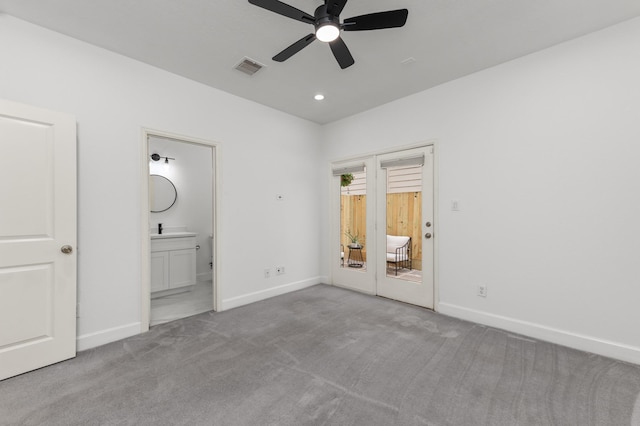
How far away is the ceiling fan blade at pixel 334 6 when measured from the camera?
1.77m

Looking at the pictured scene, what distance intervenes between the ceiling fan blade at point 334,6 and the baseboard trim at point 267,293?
3307mm

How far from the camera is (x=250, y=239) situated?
3.84 metres

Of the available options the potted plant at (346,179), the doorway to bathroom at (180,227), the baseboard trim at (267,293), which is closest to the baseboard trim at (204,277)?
the doorway to bathroom at (180,227)

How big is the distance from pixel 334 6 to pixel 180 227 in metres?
4.44

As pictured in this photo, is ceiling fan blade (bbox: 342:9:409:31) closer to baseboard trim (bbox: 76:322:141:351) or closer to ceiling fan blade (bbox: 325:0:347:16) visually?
ceiling fan blade (bbox: 325:0:347:16)

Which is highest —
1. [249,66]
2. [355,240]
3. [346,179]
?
[249,66]

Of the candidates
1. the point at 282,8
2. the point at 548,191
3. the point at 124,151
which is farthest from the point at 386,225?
the point at 124,151

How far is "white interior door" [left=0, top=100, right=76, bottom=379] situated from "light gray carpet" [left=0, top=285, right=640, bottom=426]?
0.70ft

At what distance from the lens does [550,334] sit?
Answer: 8.64 ft

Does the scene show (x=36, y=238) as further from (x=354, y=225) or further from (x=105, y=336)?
(x=354, y=225)

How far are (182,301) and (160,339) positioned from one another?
1.26 metres

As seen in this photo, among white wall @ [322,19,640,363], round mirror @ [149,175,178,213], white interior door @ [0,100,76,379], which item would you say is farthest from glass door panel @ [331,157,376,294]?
white interior door @ [0,100,76,379]

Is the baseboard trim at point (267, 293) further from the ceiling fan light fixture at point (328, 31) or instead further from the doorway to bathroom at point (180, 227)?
the ceiling fan light fixture at point (328, 31)

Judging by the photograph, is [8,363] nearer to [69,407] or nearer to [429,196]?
[69,407]
